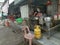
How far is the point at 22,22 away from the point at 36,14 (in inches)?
22.6

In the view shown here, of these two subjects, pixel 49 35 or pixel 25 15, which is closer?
pixel 49 35

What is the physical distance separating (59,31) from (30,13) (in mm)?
980

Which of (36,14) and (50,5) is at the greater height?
(50,5)

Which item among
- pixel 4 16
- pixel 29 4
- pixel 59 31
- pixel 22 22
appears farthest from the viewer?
pixel 4 16

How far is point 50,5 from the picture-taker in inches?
137

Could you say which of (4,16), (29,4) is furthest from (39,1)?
(4,16)

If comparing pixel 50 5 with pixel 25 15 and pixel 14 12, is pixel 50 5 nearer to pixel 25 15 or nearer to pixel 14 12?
pixel 25 15

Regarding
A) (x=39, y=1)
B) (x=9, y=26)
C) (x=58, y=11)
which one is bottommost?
(x=9, y=26)

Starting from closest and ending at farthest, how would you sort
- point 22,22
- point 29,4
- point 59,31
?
point 59,31, point 29,4, point 22,22

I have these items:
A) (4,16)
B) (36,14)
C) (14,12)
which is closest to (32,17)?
(36,14)

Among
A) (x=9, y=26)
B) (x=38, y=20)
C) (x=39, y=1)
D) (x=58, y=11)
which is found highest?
(x=39, y=1)

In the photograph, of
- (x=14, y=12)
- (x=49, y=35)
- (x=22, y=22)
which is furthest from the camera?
(x=14, y=12)

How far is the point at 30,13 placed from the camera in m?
3.72

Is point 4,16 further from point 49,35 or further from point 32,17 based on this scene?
point 49,35
